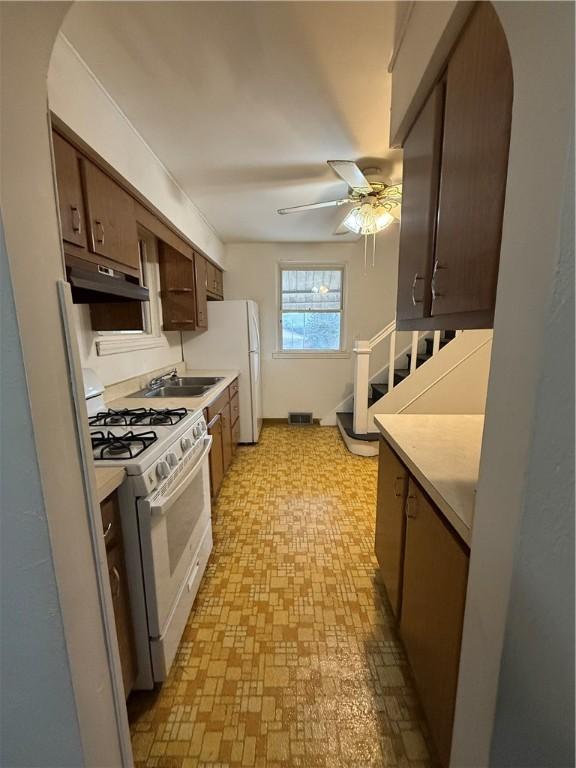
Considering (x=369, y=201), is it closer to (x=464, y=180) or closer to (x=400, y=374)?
(x=464, y=180)

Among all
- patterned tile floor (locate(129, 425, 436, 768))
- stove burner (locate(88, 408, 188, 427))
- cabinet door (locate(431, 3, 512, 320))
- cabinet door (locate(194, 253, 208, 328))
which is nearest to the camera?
cabinet door (locate(431, 3, 512, 320))

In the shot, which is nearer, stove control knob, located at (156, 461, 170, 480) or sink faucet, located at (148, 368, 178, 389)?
stove control knob, located at (156, 461, 170, 480)

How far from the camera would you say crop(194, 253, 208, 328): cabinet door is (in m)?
3.15

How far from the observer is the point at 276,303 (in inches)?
174

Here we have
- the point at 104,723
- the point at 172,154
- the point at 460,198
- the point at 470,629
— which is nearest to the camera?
the point at 470,629

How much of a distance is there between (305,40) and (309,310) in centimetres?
327

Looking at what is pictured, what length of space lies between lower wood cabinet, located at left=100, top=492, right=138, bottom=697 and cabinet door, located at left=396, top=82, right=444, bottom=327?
1.27m

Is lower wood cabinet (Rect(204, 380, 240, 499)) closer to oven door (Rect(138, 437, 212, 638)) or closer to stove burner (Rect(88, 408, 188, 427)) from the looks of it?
stove burner (Rect(88, 408, 188, 427))

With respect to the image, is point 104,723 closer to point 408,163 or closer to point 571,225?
point 571,225

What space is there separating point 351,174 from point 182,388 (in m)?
2.03

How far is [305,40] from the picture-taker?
1232mm

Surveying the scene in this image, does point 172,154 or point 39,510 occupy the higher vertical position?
point 172,154

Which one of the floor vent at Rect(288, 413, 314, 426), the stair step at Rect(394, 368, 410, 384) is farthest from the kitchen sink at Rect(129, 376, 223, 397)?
the stair step at Rect(394, 368, 410, 384)

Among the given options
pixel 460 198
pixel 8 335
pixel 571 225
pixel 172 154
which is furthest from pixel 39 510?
pixel 172 154
